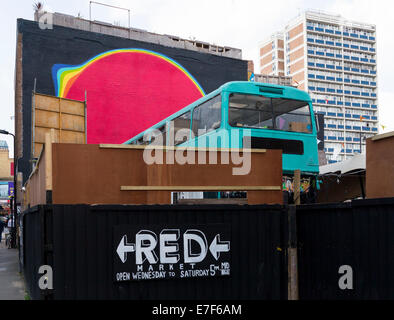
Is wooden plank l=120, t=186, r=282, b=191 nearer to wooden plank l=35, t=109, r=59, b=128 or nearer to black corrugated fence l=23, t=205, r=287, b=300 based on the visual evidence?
black corrugated fence l=23, t=205, r=287, b=300

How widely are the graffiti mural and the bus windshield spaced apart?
772 inches

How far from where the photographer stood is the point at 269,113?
12203mm

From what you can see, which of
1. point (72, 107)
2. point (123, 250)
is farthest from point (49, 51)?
point (123, 250)

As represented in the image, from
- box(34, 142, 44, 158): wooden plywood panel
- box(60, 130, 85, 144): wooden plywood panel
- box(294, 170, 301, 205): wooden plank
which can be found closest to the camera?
box(294, 170, 301, 205): wooden plank

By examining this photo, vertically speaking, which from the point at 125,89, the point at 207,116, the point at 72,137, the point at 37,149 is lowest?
the point at 37,149

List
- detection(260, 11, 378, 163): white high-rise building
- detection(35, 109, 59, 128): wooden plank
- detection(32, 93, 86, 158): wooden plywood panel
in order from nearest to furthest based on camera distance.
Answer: detection(32, 93, 86, 158): wooden plywood panel
detection(35, 109, 59, 128): wooden plank
detection(260, 11, 378, 163): white high-rise building

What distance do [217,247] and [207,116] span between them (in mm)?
5854

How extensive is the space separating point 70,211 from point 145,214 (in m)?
1.15

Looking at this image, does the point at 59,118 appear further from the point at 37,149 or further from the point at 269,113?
the point at 269,113

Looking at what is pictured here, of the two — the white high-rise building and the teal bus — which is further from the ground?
the white high-rise building

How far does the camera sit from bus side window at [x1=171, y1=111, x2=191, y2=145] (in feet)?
43.2

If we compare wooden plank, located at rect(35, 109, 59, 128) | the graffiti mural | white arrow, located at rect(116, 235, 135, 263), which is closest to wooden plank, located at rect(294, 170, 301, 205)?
white arrow, located at rect(116, 235, 135, 263)

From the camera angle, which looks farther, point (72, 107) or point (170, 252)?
point (72, 107)
